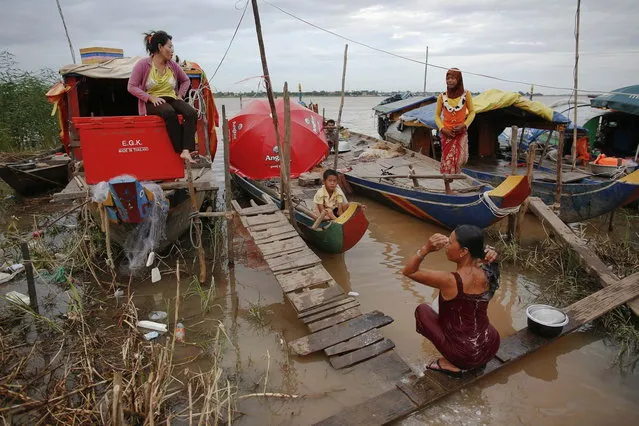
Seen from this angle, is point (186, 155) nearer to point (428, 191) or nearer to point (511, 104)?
point (428, 191)

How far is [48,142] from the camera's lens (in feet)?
40.9

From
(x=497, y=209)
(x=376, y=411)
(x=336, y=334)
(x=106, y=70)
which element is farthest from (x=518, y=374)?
(x=106, y=70)

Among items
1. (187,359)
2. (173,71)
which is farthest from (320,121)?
Result: (187,359)

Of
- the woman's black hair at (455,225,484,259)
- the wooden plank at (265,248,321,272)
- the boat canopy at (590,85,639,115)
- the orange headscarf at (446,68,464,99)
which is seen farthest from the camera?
the boat canopy at (590,85,639,115)

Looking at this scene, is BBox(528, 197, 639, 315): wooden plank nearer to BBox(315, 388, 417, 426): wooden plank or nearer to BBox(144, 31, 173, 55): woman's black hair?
BBox(315, 388, 417, 426): wooden plank

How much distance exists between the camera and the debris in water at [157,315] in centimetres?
460

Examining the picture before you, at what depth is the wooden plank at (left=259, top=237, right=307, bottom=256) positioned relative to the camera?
5.10 m

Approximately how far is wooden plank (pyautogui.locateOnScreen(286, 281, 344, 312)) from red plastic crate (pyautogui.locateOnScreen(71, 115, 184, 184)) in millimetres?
2502

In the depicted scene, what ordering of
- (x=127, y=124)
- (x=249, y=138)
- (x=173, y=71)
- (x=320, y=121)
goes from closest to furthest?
(x=127, y=124) < (x=173, y=71) < (x=249, y=138) < (x=320, y=121)


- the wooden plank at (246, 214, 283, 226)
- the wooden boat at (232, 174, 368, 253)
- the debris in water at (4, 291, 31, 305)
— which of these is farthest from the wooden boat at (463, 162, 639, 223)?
the debris in water at (4, 291, 31, 305)

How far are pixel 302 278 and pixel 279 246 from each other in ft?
2.34

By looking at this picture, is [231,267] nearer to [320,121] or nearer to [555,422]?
[555,422]

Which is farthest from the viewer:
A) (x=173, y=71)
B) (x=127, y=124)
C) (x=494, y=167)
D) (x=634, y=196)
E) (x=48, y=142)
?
(x=48, y=142)

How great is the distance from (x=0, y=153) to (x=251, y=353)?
10.6 m
